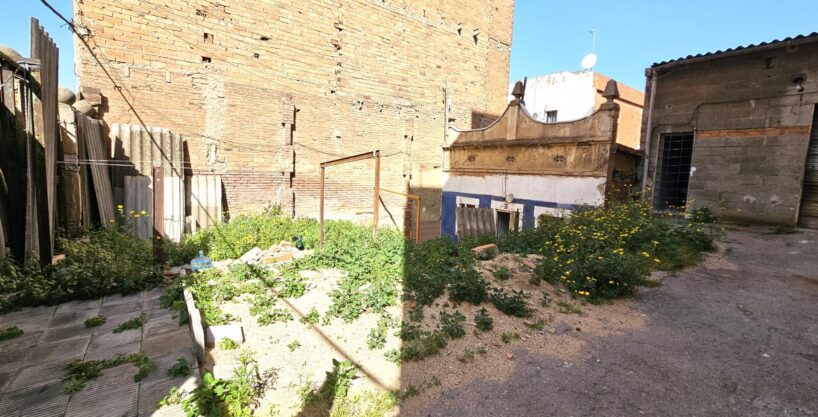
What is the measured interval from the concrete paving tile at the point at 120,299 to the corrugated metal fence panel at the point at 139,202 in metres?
3.54

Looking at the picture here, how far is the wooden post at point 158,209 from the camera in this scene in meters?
6.30

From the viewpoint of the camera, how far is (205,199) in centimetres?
982

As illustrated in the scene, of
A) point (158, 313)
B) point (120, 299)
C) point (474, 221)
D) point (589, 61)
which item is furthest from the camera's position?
point (589, 61)

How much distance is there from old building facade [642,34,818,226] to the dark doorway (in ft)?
0.09

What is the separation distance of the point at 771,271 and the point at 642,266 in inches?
103

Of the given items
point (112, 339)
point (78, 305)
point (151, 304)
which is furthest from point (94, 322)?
point (78, 305)

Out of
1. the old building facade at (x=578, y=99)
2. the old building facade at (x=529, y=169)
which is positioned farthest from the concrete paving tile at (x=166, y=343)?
the old building facade at (x=578, y=99)

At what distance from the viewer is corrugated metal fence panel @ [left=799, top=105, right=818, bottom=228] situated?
869cm

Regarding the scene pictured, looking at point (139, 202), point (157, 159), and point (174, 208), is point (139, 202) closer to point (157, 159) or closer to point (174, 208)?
point (174, 208)

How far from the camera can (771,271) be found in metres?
6.65

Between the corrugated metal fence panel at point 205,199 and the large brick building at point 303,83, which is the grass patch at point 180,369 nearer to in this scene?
the corrugated metal fence panel at point 205,199

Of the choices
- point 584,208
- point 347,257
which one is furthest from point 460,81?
point 347,257

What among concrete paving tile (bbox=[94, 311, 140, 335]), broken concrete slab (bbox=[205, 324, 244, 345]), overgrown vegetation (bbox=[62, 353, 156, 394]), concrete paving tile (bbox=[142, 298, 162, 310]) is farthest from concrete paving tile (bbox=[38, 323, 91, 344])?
broken concrete slab (bbox=[205, 324, 244, 345])

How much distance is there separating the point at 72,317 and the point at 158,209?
2.09m
